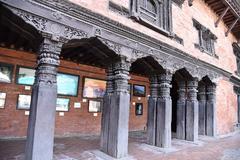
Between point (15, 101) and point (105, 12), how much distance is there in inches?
188

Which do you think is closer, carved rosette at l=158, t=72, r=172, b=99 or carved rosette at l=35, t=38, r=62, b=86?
carved rosette at l=35, t=38, r=62, b=86

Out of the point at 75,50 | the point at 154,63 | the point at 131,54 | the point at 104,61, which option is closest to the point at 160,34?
the point at 154,63

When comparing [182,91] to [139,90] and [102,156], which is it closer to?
[139,90]

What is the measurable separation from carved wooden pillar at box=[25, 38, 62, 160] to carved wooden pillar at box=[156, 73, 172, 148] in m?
4.33

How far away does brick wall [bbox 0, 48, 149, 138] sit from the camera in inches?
299

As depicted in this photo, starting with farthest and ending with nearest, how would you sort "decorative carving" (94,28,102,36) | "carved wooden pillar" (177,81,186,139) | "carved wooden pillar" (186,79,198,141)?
"carved wooden pillar" (177,81,186,139)
"carved wooden pillar" (186,79,198,141)
"decorative carving" (94,28,102,36)

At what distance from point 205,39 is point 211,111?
3918mm

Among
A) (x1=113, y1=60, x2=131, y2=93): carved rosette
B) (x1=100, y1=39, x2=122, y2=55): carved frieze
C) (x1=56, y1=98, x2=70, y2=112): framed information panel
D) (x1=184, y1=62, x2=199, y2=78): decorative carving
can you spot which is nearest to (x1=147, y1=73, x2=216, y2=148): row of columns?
(x1=184, y1=62, x2=199, y2=78): decorative carving

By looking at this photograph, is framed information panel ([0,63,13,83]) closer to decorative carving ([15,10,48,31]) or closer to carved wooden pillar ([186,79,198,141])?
decorative carving ([15,10,48,31])

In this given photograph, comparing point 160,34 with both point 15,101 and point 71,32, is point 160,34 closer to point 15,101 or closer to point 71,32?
point 71,32

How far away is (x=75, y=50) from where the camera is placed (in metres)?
7.67

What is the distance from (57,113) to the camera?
878 cm

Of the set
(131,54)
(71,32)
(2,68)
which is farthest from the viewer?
(2,68)

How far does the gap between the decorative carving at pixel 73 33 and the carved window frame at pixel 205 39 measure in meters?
6.78
